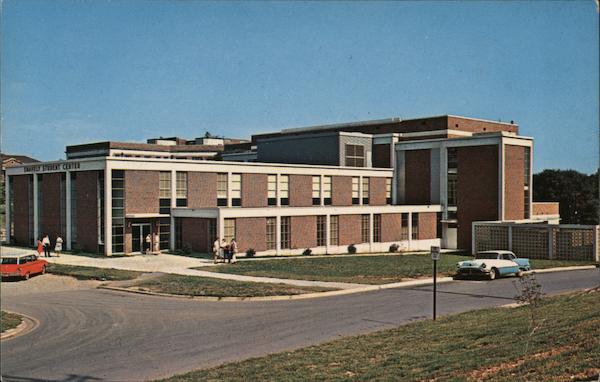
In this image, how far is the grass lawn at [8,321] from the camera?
19.9 metres

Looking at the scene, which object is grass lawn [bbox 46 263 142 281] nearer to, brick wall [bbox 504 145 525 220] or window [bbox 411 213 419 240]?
brick wall [bbox 504 145 525 220]

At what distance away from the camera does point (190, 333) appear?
19391 mm

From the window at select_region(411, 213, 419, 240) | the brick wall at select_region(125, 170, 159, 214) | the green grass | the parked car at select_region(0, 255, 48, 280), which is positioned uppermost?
the brick wall at select_region(125, 170, 159, 214)

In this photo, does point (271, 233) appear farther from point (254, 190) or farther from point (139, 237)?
point (139, 237)

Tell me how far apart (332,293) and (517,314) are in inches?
454

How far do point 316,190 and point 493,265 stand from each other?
38.0m

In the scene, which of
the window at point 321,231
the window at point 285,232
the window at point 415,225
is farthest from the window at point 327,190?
the window at point 285,232

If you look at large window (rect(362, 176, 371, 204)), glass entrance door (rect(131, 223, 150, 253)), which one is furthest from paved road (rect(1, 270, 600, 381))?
large window (rect(362, 176, 371, 204))

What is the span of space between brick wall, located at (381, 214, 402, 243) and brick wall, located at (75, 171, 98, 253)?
920 inches

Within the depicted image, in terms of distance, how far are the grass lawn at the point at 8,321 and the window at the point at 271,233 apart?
26.8m

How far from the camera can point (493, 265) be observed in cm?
2014

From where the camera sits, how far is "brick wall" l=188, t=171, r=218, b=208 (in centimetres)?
5044

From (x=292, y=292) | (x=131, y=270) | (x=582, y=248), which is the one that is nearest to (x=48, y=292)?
(x=131, y=270)

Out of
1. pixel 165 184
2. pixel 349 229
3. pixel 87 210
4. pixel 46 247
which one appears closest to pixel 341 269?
pixel 349 229
